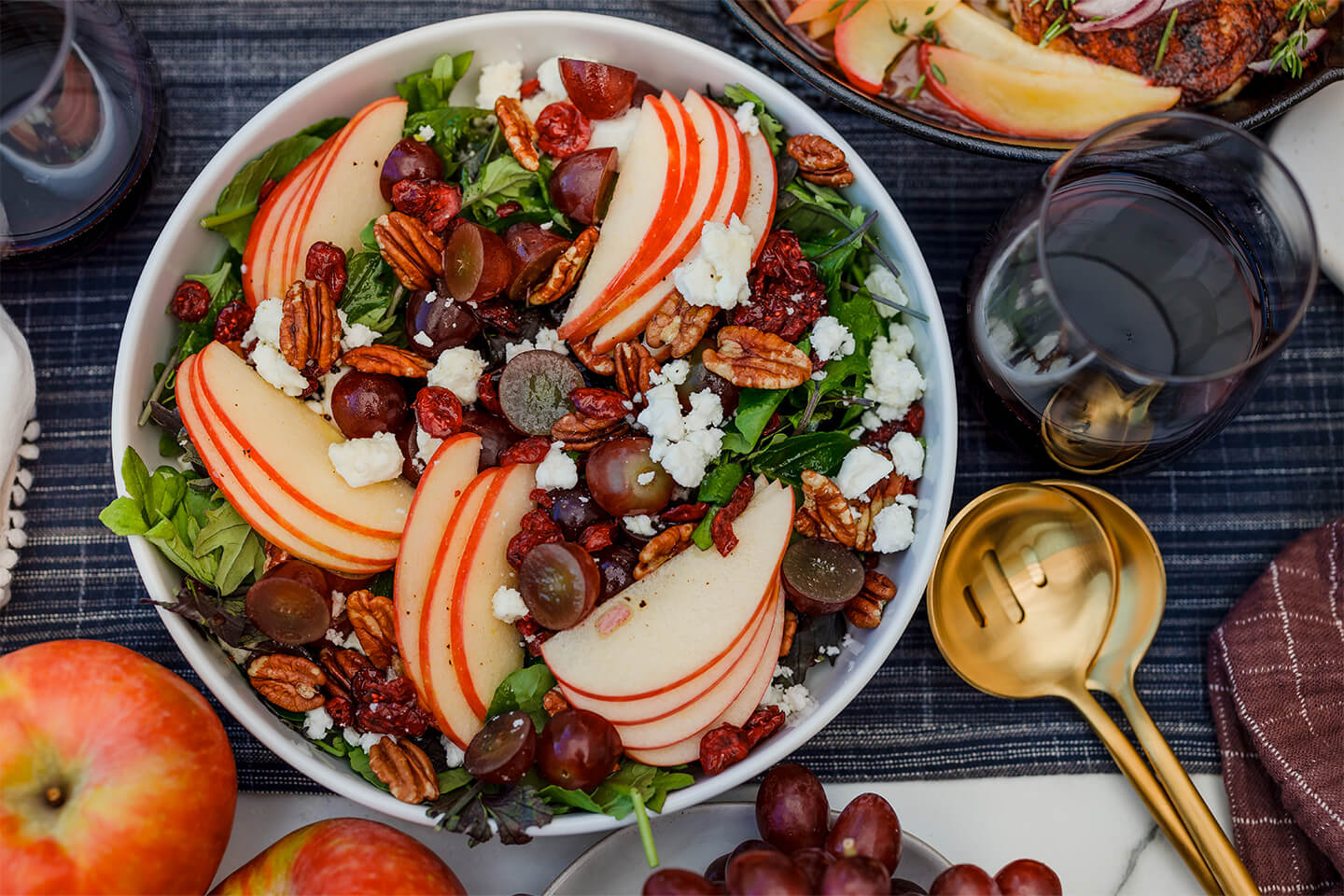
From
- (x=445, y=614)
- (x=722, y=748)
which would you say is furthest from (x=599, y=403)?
(x=722, y=748)

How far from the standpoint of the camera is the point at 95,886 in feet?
3.46

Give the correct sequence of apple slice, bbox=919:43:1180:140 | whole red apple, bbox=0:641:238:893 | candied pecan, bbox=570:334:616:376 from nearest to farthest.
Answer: whole red apple, bbox=0:641:238:893, candied pecan, bbox=570:334:616:376, apple slice, bbox=919:43:1180:140

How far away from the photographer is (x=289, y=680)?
1.16m

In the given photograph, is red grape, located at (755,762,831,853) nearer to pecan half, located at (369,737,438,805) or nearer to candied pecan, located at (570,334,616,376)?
pecan half, located at (369,737,438,805)

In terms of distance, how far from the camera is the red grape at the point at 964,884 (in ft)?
3.64

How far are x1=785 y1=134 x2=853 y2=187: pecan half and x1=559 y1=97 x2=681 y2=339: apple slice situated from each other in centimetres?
15

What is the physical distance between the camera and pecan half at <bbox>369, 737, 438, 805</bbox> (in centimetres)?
112

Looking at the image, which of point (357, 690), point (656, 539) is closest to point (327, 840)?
point (357, 690)

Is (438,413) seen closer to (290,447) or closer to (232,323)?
(290,447)

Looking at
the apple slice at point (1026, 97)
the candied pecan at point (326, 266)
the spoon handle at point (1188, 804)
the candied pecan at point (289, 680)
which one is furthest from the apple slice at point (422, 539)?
the spoon handle at point (1188, 804)

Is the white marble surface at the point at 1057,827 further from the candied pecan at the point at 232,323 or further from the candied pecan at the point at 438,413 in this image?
the candied pecan at the point at 232,323

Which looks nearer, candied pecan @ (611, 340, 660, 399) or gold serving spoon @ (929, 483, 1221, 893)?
candied pecan @ (611, 340, 660, 399)

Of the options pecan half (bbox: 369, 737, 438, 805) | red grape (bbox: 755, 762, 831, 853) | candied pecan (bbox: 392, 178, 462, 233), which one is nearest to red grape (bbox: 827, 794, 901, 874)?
red grape (bbox: 755, 762, 831, 853)

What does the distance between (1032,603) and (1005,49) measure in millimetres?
692
